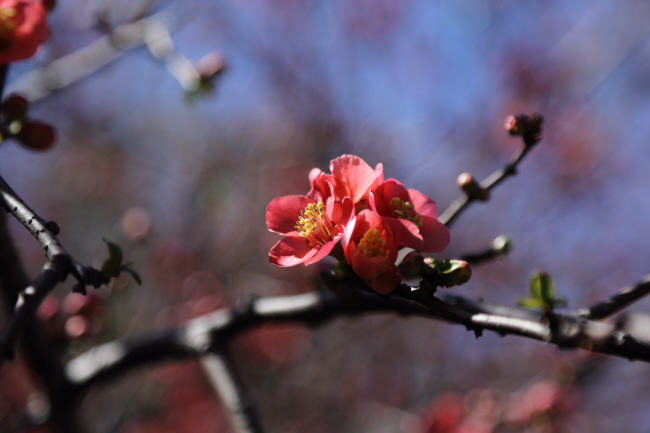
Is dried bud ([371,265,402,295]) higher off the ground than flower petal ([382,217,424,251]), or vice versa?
flower petal ([382,217,424,251])

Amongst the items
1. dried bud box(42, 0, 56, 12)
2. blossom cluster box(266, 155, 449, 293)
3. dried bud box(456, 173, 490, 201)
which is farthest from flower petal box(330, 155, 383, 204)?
dried bud box(42, 0, 56, 12)

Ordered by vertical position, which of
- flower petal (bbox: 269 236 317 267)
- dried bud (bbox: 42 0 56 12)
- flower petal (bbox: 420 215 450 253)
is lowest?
flower petal (bbox: 420 215 450 253)

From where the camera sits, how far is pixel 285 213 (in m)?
0.95

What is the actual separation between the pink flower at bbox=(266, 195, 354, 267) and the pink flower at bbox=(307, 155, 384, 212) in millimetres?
44

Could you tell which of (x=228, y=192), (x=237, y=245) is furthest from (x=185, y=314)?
(x=228, y=192)

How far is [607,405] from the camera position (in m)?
4.43

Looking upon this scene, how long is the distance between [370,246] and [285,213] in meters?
0.24

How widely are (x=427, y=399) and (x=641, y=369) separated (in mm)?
1986

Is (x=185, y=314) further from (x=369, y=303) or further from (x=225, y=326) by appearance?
(x=369, y=303)

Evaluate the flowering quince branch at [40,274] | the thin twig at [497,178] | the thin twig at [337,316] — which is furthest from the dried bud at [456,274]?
the flowering quince branch at [40,274]

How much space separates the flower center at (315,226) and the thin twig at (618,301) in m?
0.53

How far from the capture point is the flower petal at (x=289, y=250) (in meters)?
0.88

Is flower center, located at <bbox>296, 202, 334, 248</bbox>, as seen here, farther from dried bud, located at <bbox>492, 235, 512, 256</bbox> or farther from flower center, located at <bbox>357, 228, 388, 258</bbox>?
dried bud, located at <bbox>492, 235, 512, 256</bbox>

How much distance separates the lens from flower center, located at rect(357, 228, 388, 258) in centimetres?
79
